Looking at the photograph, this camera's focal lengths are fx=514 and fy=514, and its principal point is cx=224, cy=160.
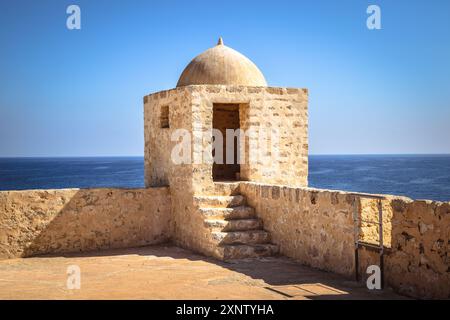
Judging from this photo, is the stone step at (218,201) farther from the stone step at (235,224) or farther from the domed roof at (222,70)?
the domed roof at (222,70)

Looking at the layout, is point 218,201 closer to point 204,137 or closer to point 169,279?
point 204,137

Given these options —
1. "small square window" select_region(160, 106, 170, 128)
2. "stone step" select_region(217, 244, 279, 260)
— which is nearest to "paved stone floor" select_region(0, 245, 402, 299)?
"stone step" select_region(217, 244, 279, 260)

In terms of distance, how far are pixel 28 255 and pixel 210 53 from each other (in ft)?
17.9

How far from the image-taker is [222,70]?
35.0ft

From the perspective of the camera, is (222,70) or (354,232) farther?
(222,70)

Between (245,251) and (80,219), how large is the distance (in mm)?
3210

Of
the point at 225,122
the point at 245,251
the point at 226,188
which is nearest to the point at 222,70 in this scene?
the point at 225,122

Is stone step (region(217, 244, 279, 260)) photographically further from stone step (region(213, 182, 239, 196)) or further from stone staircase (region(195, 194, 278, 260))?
stone step (region(213, 182, 239, 196))

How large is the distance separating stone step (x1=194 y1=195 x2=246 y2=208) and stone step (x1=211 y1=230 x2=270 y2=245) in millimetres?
728

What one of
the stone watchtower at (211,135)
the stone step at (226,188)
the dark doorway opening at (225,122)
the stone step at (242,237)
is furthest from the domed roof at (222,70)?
the stone step at (242,237)

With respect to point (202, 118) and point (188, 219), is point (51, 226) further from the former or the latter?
point (202, 118)

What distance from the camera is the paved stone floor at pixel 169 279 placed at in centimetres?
632

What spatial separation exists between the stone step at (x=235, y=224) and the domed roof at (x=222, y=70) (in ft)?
10.0
